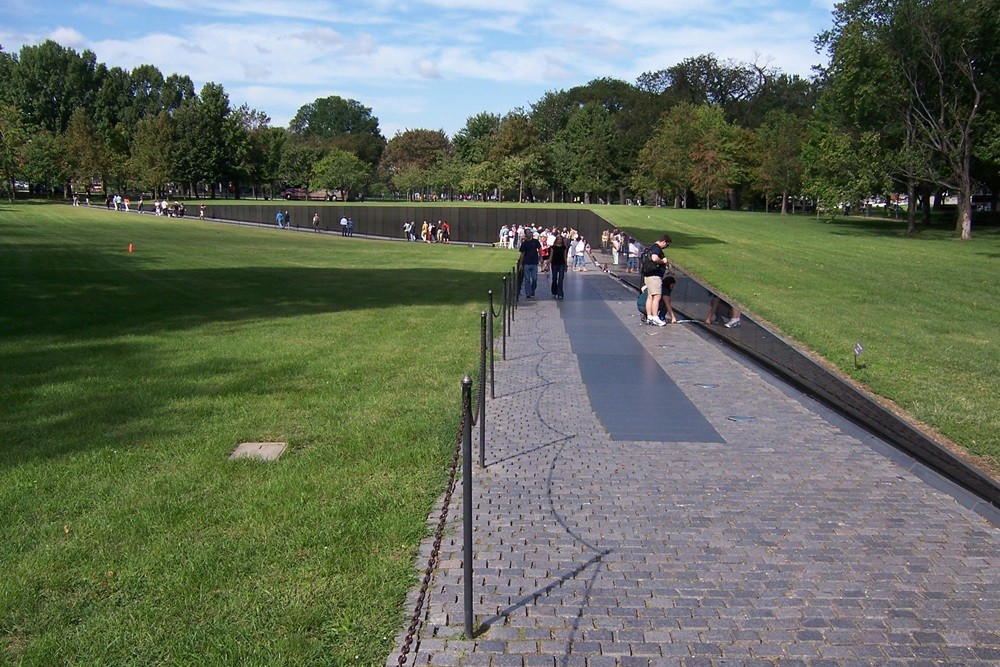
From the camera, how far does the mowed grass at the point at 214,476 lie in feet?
15.4

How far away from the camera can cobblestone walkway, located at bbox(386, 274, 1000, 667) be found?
4.69m

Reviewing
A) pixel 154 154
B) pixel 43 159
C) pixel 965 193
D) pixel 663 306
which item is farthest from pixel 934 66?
pixel 43 159

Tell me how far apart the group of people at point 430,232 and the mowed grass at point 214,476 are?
Answer: 129 feet

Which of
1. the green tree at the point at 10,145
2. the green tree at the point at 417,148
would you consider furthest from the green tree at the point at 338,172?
the green tree at the point at 10,145

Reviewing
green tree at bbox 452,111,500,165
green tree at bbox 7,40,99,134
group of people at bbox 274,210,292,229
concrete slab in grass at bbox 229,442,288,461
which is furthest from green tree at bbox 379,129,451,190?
concrete slab in grass at bbox 229,442,288,461

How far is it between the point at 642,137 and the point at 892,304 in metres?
80.9

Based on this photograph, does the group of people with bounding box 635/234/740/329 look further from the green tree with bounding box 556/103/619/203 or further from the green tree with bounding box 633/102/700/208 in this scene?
the green tree with bounding box 556/103/619/203

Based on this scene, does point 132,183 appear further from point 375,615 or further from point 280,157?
point 375,615

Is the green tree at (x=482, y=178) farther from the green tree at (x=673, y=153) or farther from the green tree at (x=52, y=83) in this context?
the green tree at (x=52, y=83)

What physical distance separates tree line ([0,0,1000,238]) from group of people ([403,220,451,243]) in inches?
980

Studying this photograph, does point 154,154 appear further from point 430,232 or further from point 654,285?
point 654,285

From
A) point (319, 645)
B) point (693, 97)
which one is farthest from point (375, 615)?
point (693, 97)

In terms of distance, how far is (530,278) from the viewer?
2362 cm

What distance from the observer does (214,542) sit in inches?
226
